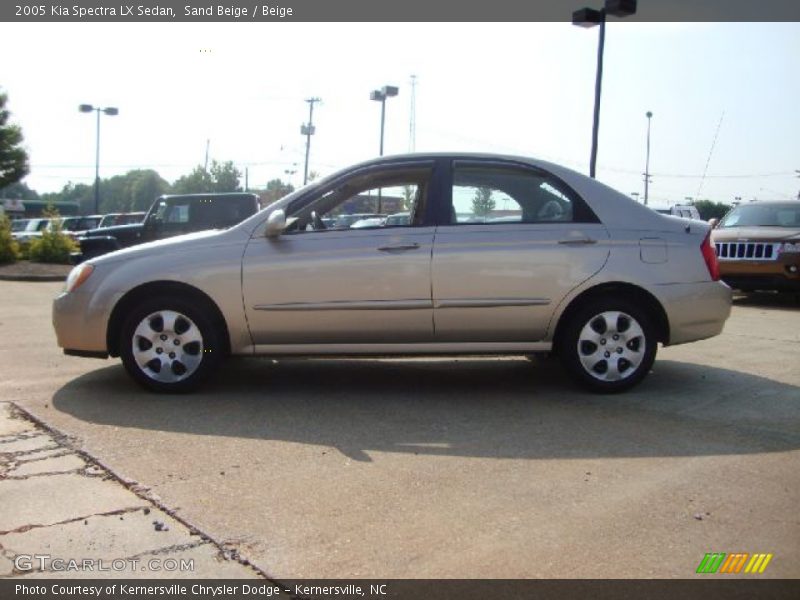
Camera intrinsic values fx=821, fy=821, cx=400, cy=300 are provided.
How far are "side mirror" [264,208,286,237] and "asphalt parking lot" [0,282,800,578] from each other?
116cm

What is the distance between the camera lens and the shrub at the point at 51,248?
20.7 m

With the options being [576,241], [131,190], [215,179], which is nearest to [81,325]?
[576,241]

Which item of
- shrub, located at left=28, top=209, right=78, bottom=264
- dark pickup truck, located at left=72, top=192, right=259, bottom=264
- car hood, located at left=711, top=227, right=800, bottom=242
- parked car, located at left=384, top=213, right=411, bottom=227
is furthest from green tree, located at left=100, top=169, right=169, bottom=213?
parked car, located at left=384, top=213, right=411, bottom=227

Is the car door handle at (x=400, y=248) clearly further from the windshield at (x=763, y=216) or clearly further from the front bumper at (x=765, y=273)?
the windshield at (x=763, y=216)

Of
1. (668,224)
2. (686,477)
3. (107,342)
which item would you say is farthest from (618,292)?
(107,342)

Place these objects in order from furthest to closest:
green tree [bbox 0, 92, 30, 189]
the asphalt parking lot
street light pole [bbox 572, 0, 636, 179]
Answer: green tree [bbox 0, 92, 30, 189], street light pole [bbox 572, 0, 636, 179], the asphalt parking lot

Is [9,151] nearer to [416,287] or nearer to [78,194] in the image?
[416,287]

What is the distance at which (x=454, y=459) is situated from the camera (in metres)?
4.36

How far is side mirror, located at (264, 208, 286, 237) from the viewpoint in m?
5.61

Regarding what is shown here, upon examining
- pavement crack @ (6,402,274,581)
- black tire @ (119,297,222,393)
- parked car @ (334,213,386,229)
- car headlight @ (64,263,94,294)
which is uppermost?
parked car @ (334,213,386,229)

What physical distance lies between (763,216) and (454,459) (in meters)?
10.5

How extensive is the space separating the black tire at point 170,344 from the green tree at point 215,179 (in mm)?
77030

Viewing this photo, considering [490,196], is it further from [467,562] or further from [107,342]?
[467,562]

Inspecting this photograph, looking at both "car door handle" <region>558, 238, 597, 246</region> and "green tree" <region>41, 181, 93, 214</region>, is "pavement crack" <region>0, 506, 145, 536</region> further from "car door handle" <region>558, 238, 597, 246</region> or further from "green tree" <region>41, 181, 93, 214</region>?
"green tree" <region>41, 181, 93, 214</region>
